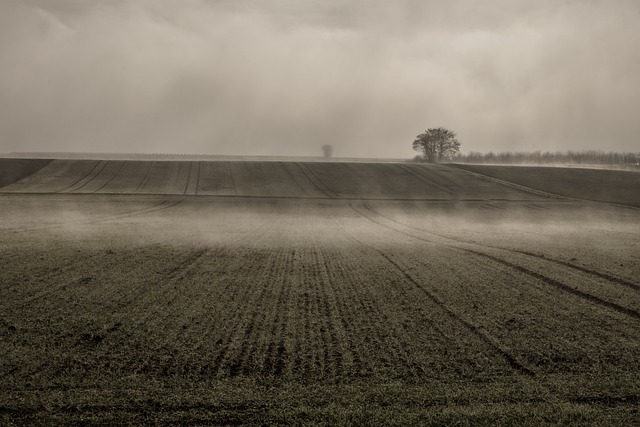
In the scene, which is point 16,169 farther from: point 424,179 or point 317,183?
point 424,179

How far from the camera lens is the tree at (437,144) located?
10069cm

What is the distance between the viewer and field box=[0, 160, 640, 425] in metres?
5.64

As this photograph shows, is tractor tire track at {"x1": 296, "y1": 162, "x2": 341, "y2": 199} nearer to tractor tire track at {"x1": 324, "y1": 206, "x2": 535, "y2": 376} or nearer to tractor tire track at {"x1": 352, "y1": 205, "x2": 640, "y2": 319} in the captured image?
tractor tire track at {"x1": 352, "y1": 205, "x2": 640, "y2": 319}

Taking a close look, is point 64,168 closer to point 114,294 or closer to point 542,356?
point 114,294

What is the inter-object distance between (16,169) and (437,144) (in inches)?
3164

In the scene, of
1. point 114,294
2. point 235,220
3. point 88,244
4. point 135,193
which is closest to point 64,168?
point 135,193

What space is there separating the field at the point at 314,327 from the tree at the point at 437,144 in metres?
80.6

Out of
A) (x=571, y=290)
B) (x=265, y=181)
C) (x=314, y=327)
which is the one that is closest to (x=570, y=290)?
(x=571, y=290)

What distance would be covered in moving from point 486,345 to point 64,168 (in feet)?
221

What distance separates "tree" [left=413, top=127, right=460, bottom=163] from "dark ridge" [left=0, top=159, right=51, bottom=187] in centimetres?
7379

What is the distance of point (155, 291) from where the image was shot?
34.7 feet

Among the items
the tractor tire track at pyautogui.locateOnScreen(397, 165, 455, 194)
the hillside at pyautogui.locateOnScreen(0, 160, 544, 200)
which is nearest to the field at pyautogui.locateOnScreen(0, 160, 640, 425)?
the hillside at pyautogui.locateOnScreen(0, 160, 544, 200)

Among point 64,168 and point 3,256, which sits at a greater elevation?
point 64,168

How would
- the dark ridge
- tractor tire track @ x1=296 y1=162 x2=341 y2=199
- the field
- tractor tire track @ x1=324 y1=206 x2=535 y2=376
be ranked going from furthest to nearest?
the dark ridge, tractor tire track @ x1=296 y1=162 x2=341 y2=199, tractor tire track @ x1=324 y1=206 x2=535 y2=376, the field
